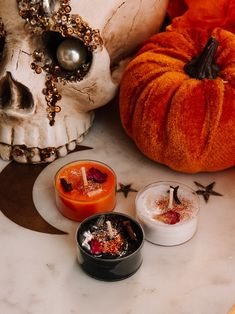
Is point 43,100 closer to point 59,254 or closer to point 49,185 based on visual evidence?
point 49,185

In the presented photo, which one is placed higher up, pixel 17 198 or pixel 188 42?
pixel 188 42

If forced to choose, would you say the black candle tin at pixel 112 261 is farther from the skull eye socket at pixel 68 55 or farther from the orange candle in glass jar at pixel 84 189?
the skull eye socket at pixel 68 55

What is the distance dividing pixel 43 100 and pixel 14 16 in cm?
15

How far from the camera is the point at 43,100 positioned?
3.45ft

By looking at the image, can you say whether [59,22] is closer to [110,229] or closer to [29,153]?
[29,153]

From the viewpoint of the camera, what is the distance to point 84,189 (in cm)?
97

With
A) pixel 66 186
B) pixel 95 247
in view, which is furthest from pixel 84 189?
pixel 95 247

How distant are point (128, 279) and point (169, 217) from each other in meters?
0.12

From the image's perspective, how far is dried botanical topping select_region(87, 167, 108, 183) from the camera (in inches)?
39.0

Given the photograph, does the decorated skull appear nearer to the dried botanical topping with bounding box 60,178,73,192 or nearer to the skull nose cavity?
the skull nose cavity

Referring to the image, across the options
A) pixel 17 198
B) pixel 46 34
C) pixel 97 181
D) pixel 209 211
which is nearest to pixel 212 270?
pixel 209 211

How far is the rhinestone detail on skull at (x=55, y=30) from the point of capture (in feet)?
3.20

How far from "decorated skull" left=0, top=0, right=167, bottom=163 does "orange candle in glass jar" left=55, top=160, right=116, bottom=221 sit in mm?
98

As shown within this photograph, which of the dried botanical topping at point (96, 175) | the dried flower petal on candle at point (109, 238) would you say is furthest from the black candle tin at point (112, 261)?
the dried botanical topping at point (96, 175)
